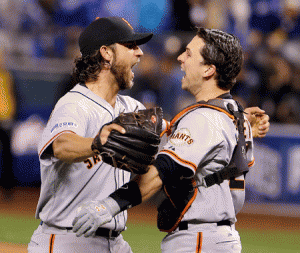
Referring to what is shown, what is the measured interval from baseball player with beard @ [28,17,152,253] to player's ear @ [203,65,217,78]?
0.50 m

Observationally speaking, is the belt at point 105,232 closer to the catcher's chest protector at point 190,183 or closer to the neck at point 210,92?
the catcher's chest protector at point 190,183

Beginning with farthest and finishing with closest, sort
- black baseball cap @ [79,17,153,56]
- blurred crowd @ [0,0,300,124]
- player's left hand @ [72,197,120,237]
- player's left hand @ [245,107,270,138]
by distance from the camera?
blurred crowd @ [0,0,300,124] → player's left hand @ [245,107,270,138] → black baseball cap @ [79,17,153,56] → player's left hand @ [72,197,120,237]

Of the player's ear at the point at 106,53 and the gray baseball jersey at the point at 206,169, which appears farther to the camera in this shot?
the player's ear at the point at 106,53

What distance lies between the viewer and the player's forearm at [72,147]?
2391 mm

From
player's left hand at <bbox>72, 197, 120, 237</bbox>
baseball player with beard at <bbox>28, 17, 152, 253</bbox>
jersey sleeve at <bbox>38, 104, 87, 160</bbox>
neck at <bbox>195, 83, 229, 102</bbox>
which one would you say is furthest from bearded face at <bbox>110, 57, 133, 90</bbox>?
player's left hand at <bbox>72, 197, 120, 237</bbox>

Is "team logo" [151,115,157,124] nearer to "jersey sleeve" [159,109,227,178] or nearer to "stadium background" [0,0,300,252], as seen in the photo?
"jersey sleeve" [159,109,227,178]

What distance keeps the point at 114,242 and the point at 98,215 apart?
1.00m

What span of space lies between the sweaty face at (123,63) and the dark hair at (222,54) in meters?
0.65

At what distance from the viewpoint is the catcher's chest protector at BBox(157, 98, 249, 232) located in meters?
2.62

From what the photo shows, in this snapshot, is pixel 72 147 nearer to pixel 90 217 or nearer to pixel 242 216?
pixel 90 217

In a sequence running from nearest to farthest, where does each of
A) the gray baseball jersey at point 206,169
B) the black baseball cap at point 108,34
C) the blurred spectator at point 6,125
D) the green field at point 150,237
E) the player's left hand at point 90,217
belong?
the player's left hand at point 90,217
the gray baseball jersey at point 206,169
the black baseball cap at point 108,34
the green field at point 150,237
the blurred spectator at point 6,125

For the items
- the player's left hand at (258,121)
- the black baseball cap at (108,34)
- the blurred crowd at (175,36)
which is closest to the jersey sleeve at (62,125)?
the black baseball cap at (108,34)

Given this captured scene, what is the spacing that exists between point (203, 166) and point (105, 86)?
3.32 ft

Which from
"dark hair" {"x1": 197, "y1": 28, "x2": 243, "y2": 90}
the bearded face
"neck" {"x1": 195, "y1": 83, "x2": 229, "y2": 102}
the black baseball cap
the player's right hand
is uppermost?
the black baseball cap
